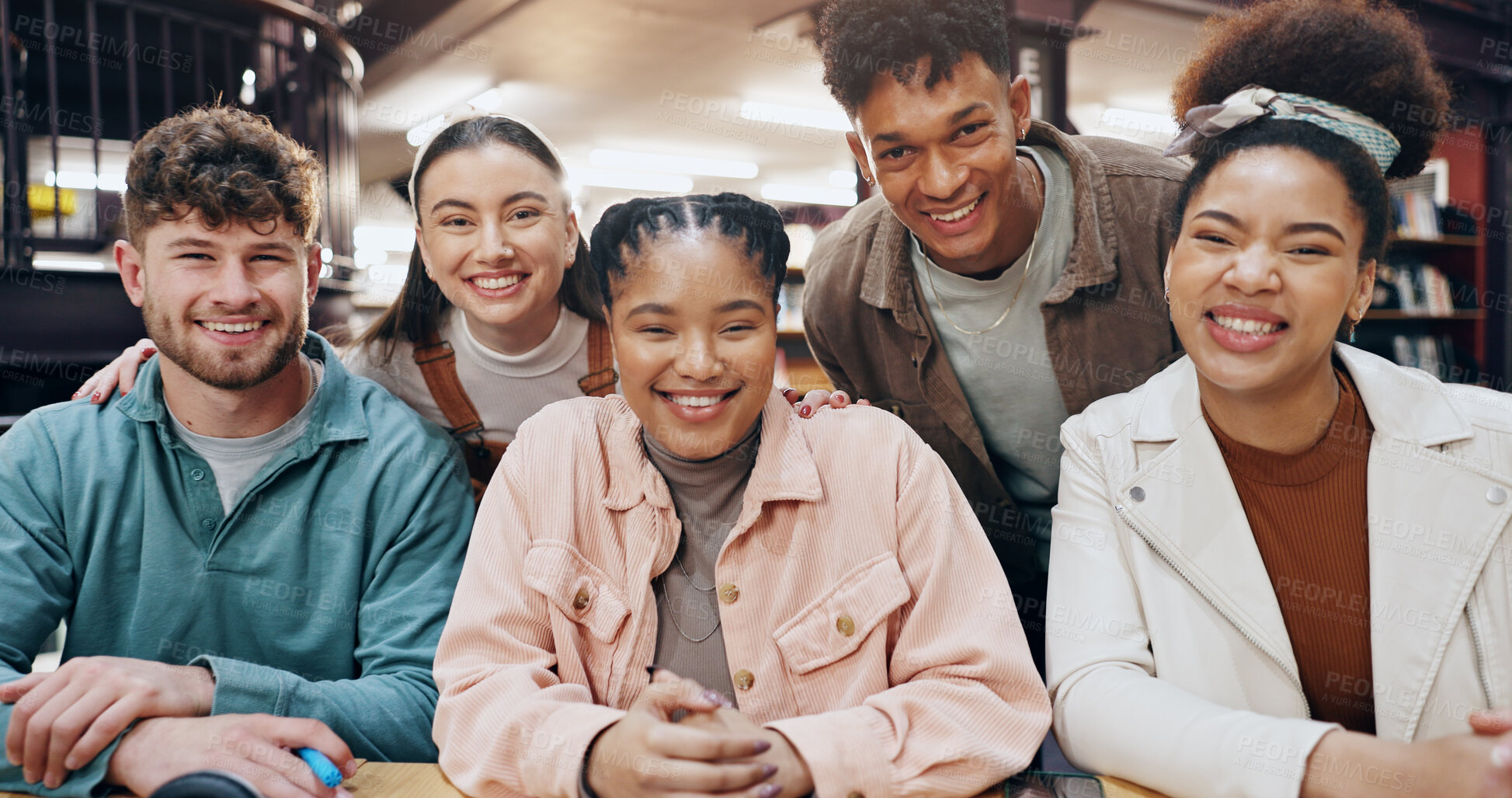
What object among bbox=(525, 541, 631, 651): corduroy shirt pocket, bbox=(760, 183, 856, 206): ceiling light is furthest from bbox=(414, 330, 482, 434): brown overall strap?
bbox=(760, 183, 856, 206): ceiling light

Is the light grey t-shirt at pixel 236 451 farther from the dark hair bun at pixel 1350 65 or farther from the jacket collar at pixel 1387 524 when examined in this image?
the dark hair bun at pixel 1350 65

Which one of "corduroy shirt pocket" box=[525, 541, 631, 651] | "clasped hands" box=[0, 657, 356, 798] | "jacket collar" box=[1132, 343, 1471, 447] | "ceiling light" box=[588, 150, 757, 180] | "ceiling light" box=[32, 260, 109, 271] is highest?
"ceiling light" box=[588, 150, 757, 180]

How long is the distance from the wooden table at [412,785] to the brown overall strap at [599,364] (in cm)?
96

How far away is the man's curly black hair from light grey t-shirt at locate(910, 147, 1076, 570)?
0.41 m

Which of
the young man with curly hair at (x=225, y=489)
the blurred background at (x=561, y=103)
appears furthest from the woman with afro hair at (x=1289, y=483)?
the blurred background at (x=561, y=103)

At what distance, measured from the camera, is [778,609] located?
4.30 ft

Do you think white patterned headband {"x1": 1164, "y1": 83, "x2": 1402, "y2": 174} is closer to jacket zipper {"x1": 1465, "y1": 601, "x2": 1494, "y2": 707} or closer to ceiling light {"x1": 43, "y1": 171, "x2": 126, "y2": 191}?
jacket zipper {"x1": 1465, "y1": 601, "x2": 1494, "y2": 707}

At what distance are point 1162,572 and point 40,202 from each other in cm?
618

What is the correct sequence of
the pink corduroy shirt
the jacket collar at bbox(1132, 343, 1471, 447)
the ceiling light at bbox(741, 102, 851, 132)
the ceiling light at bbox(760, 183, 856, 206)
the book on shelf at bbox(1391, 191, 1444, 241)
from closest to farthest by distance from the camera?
the pink corduroy shirt → the jacket collar at bbox(1132, 343, 1471, 447) → the book on shelf at bbox(1391, 191, 1444, 241) → the ceiling light at bbox(741, 102, 851, 132) → the ceiling light at bbox(760, 183, 856, 206)

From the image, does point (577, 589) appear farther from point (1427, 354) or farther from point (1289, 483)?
point (1427, 354)

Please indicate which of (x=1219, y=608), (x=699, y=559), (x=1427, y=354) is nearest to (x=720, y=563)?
(x=699, y=559)

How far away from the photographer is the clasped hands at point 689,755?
3.44ft

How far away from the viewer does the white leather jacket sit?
4.17 feet

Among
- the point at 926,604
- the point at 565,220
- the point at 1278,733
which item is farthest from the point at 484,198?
the point at 1278,733
